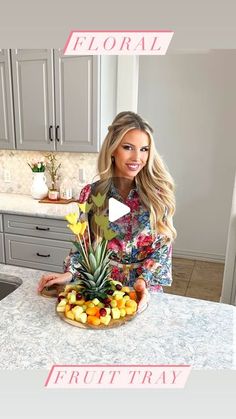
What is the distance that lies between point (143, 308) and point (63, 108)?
6.18 ft

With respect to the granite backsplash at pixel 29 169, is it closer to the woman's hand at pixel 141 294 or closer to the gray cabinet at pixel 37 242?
the gray cabinet at pixel 37 242

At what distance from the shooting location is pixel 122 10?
2.87 feet

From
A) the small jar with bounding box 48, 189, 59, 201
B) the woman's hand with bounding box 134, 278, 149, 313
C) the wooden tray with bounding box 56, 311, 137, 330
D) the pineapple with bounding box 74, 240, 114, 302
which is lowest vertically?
the small jar with bounding box 48, 189, 59, 201

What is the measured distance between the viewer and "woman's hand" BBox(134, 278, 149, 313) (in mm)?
1065

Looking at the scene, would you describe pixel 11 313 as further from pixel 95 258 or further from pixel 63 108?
pixel 63 108

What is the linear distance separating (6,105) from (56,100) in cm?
46

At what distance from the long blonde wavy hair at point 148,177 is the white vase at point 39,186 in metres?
1.61

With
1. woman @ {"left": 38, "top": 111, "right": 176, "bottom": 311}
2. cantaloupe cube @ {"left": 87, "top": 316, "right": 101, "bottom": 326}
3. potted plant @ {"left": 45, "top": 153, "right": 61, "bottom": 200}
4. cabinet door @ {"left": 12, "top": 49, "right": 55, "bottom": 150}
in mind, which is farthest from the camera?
potted plant @ {"left": 45, "top": 153, "right": 61, "bottom": 200}

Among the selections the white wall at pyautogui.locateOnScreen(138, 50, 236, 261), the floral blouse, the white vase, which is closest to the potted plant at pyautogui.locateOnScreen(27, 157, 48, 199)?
the white vase

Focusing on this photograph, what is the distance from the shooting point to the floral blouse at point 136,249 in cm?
127

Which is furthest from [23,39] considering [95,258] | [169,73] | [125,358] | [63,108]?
[169,73]

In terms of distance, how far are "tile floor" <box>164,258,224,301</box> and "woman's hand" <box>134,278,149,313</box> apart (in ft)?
5.95

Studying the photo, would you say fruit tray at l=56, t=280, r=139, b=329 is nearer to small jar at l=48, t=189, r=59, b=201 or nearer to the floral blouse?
the floral blouse

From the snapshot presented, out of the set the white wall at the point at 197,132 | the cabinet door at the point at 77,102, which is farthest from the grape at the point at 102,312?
the white wall at the point at 197,132
